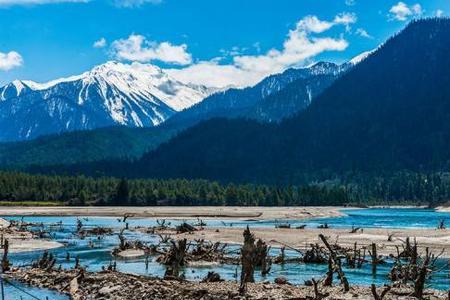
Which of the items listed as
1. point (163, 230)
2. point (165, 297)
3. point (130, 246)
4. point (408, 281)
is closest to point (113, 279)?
point (165, 297)

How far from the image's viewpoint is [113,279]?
1358 inches

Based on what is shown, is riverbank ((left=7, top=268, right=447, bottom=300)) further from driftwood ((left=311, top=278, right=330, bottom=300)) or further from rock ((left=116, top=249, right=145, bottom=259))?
rock ((left=116, top=249, right=145, bottom=259))

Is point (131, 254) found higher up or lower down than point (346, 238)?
lower down

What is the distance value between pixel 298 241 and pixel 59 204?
456ft

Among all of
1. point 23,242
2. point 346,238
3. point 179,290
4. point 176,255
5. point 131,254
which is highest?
point 176,255

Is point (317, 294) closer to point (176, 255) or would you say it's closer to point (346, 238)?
point (176, 255)

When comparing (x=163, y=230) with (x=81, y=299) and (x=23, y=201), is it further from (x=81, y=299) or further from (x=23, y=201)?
(x=23, y=201)

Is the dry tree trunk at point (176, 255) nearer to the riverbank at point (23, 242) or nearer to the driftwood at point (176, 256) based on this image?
the driftwood at point (176, 256)

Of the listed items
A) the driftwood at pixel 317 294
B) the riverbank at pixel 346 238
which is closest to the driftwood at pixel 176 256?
the riverbank at pixel 346 238

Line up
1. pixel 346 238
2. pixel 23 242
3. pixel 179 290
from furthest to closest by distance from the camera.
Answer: pixel 346 238 < pixel 23 242 < pixel 179 290

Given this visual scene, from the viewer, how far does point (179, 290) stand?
102 ft

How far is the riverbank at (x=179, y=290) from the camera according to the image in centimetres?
3016

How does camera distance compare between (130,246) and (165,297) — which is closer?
(165,297)

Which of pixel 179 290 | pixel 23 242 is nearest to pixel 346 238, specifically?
pixel 23 242
